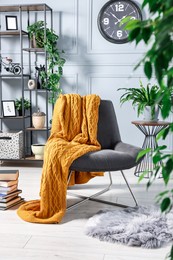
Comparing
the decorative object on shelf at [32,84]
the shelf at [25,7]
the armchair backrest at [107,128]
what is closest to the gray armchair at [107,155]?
the armchair backrest at [107,128]

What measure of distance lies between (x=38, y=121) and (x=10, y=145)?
1.39 ft

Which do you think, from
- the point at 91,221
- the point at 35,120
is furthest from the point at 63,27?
the point at 91,221

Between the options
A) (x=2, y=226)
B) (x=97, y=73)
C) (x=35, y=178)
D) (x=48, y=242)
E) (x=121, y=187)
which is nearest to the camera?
(x=48, y=242)

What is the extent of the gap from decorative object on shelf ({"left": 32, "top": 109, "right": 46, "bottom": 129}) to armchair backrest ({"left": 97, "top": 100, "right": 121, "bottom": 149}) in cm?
125

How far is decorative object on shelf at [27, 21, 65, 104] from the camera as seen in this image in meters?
3.94

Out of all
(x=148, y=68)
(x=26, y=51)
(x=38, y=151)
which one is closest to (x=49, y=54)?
(x=26, y=51)

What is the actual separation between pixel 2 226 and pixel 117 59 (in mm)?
2637

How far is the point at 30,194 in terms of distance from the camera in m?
2.89

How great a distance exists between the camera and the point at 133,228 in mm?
1997

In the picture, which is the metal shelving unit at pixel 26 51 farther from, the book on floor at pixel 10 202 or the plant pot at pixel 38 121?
the book on floor at pixel 10 202

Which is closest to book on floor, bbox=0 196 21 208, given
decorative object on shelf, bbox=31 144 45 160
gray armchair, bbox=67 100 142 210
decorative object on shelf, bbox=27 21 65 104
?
gray armchair, bbox=67 100 142 210

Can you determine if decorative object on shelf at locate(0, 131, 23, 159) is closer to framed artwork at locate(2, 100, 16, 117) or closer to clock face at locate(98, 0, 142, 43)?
framed artwork at locate(2, 100, 16, 117)

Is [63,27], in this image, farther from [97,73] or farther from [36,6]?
[97,73]

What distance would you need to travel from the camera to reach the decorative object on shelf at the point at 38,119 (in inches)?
157
